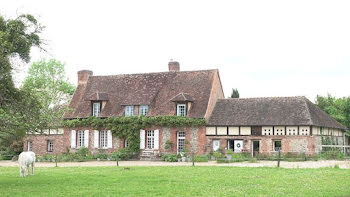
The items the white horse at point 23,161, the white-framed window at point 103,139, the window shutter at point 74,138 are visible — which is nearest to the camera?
the white horse at point 23,161

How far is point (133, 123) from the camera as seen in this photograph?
38.2m

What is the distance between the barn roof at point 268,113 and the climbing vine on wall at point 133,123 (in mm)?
2318

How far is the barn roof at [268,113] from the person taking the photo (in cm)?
3428

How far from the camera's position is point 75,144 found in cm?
4094

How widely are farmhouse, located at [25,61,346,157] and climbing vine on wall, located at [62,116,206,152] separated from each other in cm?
44

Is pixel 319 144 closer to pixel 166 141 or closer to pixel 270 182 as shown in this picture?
pixel 166 141

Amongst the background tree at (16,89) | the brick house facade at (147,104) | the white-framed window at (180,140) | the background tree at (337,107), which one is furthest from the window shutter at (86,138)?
the background tree at (337,107)

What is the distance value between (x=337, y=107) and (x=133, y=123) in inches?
910

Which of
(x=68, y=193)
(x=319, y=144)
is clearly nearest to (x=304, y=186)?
(x=68, y=193)

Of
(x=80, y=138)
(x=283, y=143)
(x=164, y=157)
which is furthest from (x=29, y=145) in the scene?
(x=283, y=143)

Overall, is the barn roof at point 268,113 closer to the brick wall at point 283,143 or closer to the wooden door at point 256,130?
the wooden door at point 256,130

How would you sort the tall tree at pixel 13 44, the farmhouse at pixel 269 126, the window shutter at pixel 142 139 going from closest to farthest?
the tall tree at pixel 13 44 → the farmhouse at pixel 269 126 → the window shutter at pixel 142 139

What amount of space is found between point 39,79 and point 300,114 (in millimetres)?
34643

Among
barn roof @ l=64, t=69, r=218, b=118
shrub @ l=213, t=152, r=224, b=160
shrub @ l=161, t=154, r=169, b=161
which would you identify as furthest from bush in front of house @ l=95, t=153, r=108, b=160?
shrub @ l=213, t=152, r=224, b=160
